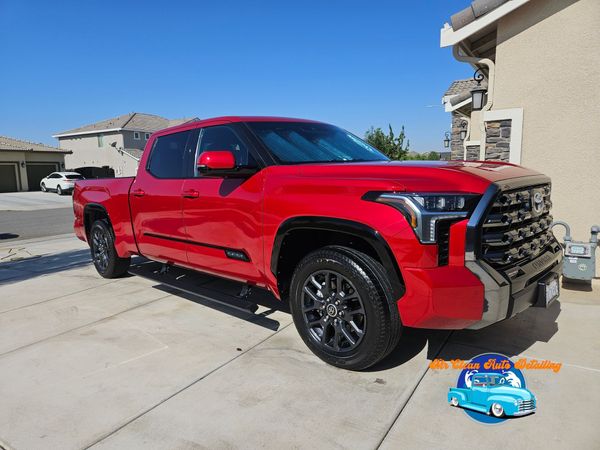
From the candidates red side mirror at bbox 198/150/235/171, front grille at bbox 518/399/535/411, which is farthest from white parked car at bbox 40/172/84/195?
front grille at bbox 518/399/535/411

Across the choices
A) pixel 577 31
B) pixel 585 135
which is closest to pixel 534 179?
pixel 585 135

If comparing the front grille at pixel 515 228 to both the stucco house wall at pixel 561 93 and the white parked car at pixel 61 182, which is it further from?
the white parked car at pixel 61 182

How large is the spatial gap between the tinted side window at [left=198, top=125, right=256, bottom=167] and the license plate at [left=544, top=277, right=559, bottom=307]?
2390 millimetres

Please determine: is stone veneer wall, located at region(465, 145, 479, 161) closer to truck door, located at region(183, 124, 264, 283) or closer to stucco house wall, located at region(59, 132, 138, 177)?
truck door, located at region(183, 124, 264, 283)

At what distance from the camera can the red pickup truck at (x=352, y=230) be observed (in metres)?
2.60

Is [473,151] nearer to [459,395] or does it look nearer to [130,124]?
[459,395]

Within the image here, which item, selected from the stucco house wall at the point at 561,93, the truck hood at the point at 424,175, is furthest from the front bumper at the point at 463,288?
the stucco house wall at the point at 561,93

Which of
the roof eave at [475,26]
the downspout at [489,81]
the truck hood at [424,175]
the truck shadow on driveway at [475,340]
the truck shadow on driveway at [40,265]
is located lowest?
the truck shadow on driveway at [40,265]

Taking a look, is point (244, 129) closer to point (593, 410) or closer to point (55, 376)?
point (55, 376)

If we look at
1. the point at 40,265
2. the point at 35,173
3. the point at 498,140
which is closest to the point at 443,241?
the point at 498,140

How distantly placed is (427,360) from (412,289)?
96cm

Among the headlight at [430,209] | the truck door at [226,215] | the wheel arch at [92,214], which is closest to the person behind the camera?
the headlight at [430,209]

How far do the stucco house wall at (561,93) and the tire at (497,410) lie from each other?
3758mm

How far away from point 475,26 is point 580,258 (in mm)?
3426
